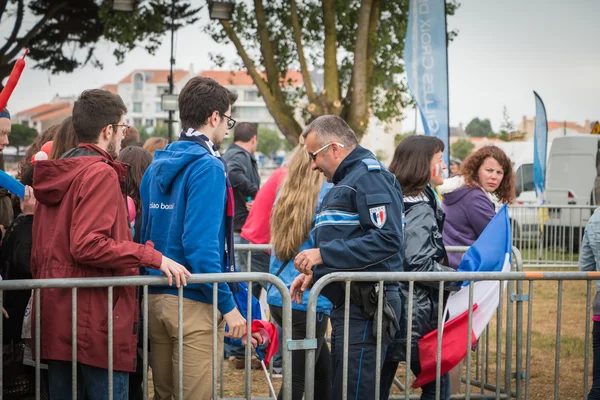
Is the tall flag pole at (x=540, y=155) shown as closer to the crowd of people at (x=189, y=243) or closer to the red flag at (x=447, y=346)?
the crowd of people at (x=189, y=243)

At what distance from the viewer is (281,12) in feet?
58.8

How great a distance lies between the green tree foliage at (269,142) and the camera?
120625mm

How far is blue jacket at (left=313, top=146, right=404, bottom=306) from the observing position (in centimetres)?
367

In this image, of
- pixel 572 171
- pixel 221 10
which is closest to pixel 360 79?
pixel 221 10

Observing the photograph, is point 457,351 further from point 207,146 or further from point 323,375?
point 207,146

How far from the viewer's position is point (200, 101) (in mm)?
3619

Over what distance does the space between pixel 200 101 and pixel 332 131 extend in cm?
76

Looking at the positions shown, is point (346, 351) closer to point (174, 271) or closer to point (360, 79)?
point (174, 271)

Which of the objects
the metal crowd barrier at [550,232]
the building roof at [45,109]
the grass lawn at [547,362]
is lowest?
the grass lawn at [547,362]

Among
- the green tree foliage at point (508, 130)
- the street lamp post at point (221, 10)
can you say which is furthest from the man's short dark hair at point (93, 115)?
the green tree foliage at point (508, 130)

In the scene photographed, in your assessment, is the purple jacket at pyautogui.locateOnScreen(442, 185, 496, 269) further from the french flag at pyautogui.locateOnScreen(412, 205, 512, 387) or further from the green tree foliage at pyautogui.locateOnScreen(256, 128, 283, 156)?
the green tree foliage at pyautogui.locateOnScreen(256, 128, 283, 156)

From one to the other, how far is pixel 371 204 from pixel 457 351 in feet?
3.76

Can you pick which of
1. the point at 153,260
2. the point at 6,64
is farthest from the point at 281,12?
the point at 153,260

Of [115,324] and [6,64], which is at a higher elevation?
[6,64]
